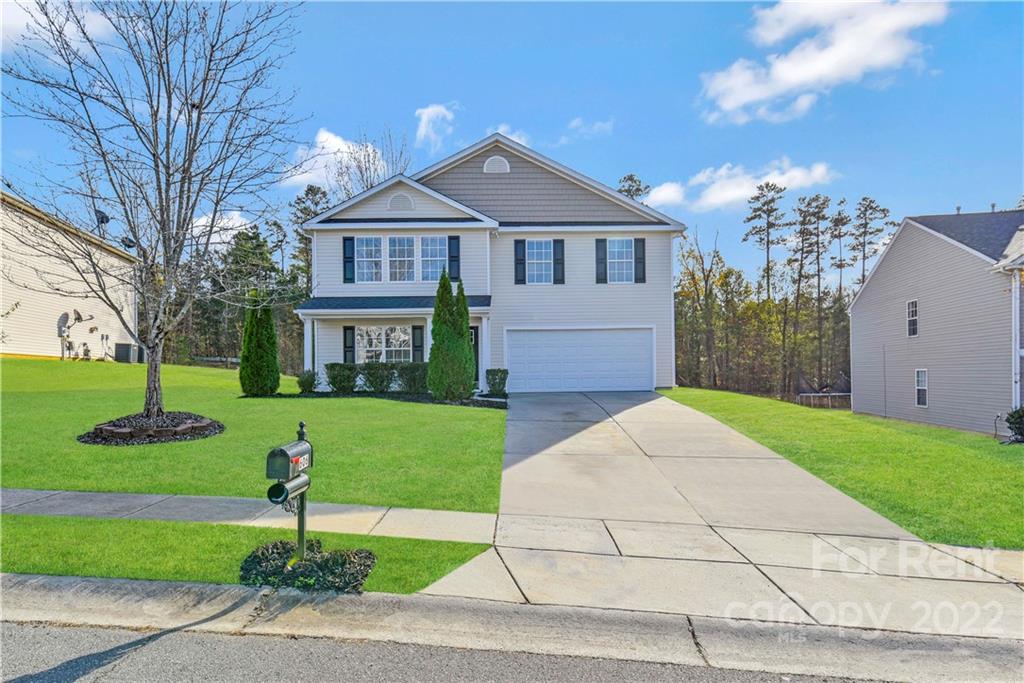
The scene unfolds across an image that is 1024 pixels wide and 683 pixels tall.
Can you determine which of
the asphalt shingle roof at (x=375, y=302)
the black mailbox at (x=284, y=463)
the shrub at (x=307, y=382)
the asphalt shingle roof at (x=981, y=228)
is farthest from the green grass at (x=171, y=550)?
the asphalt shingle roof at (x=981, y=228)

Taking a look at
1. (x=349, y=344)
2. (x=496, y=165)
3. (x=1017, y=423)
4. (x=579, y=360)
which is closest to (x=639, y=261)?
(x=579, y=360)

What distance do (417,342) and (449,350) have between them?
11.8 feet

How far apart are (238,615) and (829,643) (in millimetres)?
3867

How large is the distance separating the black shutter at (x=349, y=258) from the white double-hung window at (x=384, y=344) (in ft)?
5.60

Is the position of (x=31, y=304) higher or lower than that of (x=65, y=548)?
higher

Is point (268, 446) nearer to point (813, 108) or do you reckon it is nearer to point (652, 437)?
point (652, 437)

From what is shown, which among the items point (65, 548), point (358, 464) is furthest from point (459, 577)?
point (358, 464)

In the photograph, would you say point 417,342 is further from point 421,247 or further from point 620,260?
point 620,260

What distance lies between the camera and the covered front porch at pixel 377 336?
17.8m

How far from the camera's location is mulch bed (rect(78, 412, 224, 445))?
909 cm

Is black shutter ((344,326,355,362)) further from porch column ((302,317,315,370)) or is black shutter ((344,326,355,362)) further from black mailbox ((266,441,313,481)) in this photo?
black mailbox ((266,441,313,481))

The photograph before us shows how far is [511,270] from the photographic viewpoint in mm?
19062

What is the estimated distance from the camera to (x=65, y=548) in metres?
4.61

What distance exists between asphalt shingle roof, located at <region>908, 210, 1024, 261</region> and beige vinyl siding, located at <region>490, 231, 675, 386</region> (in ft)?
27.4
